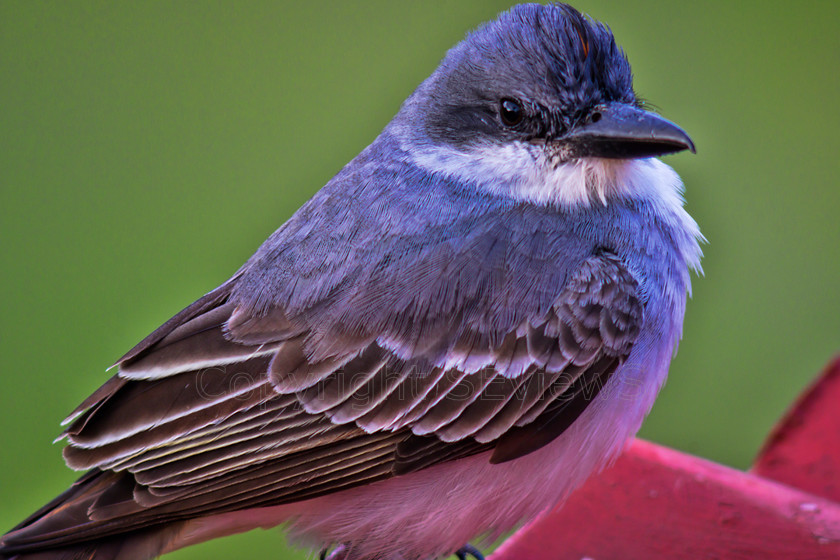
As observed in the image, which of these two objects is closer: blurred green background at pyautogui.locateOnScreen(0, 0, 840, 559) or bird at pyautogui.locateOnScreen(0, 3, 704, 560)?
bird at pyautogui.locateOnScreen(0, 3, 704, 560)

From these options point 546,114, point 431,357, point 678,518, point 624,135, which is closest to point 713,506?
point 678,518

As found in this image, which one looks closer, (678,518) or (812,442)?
(678,518)

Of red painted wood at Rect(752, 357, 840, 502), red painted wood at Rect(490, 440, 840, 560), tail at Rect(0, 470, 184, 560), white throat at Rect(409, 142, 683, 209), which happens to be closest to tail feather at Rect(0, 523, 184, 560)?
tail at Rect(0, 470, 184, 560)

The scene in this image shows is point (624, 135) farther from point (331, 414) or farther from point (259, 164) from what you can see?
point (259, 164)

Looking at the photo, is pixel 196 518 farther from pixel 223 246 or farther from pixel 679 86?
pixel 679 86

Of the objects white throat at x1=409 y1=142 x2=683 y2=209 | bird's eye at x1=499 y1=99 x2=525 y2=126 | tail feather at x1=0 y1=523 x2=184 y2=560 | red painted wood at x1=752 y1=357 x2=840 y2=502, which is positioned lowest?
red painted wood at x1=752 y1=357 x2=840 y2=502

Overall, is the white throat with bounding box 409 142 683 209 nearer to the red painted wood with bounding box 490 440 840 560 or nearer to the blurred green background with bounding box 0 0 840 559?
the red painted wood with bounding box 490 440 840 560
